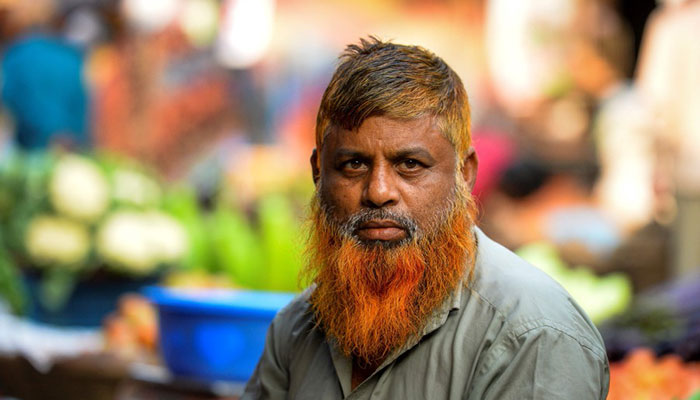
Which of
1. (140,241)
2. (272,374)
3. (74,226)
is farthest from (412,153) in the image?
(74,226)

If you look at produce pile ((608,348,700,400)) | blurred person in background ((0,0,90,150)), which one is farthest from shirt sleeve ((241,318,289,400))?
blurred person in background ((0,0,90,150))

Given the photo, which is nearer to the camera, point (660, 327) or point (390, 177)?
point (390, 177)

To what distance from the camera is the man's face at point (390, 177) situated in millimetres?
1937

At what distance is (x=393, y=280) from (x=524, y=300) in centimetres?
30

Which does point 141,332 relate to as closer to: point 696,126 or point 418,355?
point 418,355

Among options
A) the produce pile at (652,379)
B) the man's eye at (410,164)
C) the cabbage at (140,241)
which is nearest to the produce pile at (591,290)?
the produce pile at (652,379)

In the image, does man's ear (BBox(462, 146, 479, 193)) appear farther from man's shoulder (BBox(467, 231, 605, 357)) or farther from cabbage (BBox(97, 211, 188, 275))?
cabbage (BBox(97, 211, 188, 275))

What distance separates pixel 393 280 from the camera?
202 centimetres

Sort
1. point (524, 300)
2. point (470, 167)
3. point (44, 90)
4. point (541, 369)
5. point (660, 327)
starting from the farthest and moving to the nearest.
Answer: point (44, 90) < point (660, 327) < point (470, 167) < point (524, 300) < point (541, 369)

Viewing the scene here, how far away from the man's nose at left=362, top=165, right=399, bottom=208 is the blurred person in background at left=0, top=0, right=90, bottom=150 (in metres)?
5.88

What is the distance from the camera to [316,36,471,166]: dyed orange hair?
1.92 metres

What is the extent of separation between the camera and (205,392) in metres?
3.21

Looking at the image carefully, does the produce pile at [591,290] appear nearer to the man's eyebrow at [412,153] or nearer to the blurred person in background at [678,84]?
the blurred person in background at [678,84]

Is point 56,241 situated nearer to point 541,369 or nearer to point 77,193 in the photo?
point 77,193
